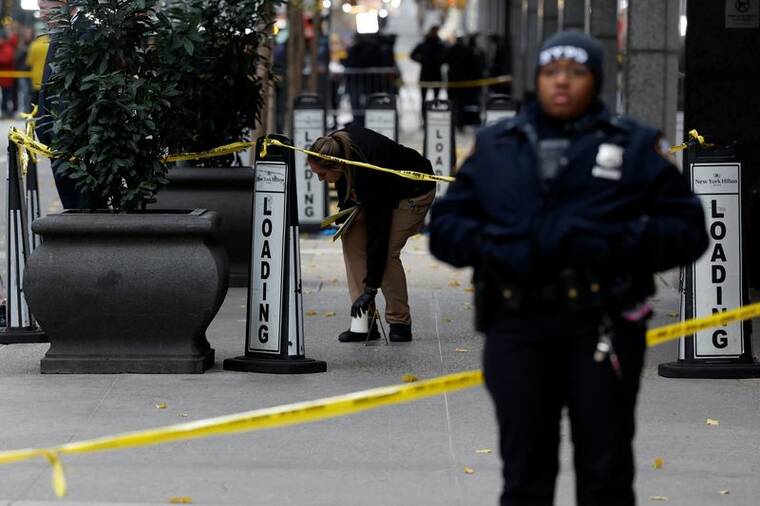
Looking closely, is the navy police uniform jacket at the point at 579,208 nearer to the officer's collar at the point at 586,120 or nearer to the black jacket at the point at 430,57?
the officer's collar at the point at 586,120

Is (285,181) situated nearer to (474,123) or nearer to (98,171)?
(98,171)

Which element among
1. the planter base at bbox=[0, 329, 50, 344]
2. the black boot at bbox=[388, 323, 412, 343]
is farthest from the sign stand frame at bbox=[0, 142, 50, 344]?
the black boot at bbox=[388, 323, 412, 343]

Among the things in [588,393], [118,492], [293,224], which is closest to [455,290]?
[293,224]

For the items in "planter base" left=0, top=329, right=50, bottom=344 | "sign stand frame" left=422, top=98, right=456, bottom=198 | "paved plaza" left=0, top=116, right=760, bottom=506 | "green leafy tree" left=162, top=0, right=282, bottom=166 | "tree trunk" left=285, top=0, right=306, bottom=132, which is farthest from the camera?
"tree trunk" left=285, top=0, right=306, bottom=132

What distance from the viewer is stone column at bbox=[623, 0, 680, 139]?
15164 millimetres

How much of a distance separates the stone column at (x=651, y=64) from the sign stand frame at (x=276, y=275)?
24.6 feet

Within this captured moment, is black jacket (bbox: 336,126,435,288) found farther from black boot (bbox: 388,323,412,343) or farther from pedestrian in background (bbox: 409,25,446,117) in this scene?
pedestrian in background (bbox: 409,25,446,117)

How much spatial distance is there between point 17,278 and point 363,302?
2124 mm

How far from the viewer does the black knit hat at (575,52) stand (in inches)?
166

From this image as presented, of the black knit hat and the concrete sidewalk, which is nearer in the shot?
the black knit hat

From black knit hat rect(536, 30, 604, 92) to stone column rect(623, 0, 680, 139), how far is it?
438 inches

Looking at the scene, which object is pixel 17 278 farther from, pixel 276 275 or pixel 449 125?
pixel 449 125

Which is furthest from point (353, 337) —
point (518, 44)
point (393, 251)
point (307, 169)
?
point (518, 44)

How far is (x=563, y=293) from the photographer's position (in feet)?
13.7
